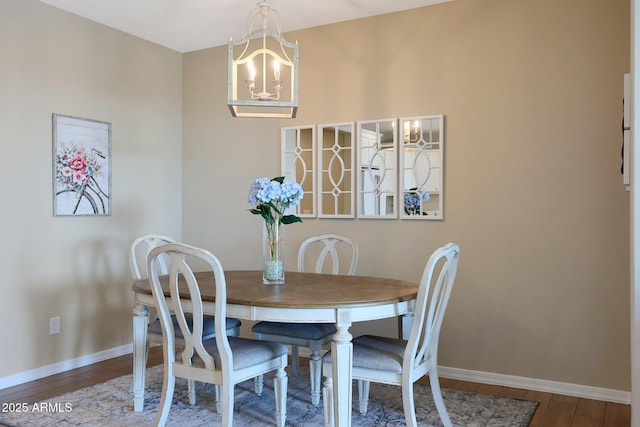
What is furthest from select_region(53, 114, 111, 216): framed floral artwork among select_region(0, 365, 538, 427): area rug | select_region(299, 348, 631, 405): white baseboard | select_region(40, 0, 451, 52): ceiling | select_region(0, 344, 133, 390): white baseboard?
select_region(299, 348, 631, 405): white baseboard

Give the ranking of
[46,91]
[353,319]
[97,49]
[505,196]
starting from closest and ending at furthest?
[353,319]
[505,196]
[46,91]
[97,49]

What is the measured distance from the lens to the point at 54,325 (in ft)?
11.7

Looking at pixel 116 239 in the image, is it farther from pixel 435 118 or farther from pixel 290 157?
pixel 435 118

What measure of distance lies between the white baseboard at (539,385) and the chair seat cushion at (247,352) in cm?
139

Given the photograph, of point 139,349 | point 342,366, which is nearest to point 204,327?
point 139,349

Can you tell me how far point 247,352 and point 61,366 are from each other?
1.87 m

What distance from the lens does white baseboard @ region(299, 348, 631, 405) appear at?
3.02 metres

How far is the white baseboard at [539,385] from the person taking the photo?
3.02 m

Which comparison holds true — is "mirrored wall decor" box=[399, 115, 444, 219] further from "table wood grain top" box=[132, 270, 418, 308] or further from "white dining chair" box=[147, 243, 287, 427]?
"white dining chair" box=[147, 243, 287, 427]

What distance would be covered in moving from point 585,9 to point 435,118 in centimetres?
104

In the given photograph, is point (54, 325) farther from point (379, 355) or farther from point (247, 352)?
point (379, 355)

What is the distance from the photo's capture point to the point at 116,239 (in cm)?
403

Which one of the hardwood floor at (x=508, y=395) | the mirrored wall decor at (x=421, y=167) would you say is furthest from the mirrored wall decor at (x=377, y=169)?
the hardwood floor at (x=508, y=395)

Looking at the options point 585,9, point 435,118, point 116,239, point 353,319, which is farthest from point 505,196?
point 116,239
